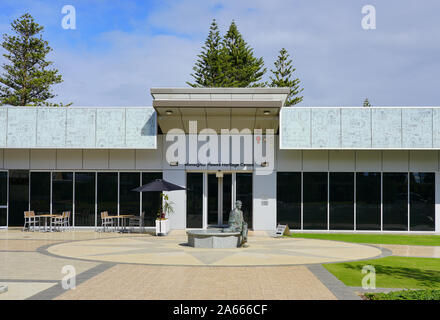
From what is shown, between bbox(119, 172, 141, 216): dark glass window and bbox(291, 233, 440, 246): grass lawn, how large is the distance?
27.3 feet

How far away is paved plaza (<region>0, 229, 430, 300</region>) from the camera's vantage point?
32.0 feet

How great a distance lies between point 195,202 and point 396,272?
13916 mm

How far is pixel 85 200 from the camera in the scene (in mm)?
25312

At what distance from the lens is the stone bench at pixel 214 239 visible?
56.7 feet

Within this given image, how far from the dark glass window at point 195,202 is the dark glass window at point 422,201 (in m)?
10.9

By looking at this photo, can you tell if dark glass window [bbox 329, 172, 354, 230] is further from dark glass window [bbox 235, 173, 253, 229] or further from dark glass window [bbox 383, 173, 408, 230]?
dark glass window [bbox 235, 173, 253, 229]

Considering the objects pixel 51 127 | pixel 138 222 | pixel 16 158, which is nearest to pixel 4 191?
pixel 16 158

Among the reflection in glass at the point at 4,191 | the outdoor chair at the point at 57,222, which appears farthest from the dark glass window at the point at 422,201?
the reflection in glass at the point at 4,191

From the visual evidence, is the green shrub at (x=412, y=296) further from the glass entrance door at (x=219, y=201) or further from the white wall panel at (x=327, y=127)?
the glass entrance door at (x=219, y=201)

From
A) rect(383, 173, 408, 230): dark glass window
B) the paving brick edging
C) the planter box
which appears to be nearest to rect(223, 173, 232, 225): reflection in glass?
the planter box

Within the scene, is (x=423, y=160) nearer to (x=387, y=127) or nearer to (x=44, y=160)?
(x=387, y=127)
